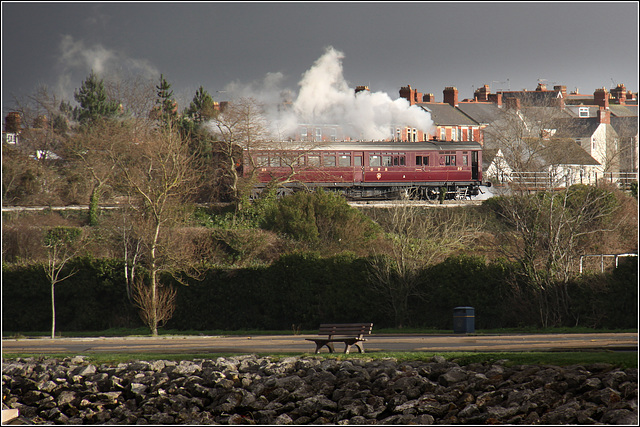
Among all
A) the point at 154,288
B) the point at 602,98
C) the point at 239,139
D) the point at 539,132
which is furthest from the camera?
the point at 602,98

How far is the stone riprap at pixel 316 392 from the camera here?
1062 cm

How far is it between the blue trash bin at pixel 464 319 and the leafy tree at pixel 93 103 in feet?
107

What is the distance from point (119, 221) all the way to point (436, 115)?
117ft

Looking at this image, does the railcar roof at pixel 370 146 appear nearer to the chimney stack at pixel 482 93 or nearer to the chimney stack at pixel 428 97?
the chimney stack at pixel 428 97

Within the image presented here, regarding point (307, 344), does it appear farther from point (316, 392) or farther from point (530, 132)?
point (530, 132)

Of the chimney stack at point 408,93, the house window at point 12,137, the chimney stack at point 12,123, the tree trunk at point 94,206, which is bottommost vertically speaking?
the tree trunk at point 94,206

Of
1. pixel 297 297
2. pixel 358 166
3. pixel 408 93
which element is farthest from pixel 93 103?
pixel 297 297

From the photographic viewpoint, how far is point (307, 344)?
17.5 m

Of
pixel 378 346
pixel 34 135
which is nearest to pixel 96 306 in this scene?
pixel 378 346

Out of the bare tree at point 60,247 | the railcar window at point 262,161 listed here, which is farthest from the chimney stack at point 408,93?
the bare tree at point 60,247

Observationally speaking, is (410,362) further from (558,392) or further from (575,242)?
(575,242)

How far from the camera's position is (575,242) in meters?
22.9

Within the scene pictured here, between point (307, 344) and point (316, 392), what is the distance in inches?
196

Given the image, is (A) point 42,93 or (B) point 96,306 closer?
(B) point 96,306
